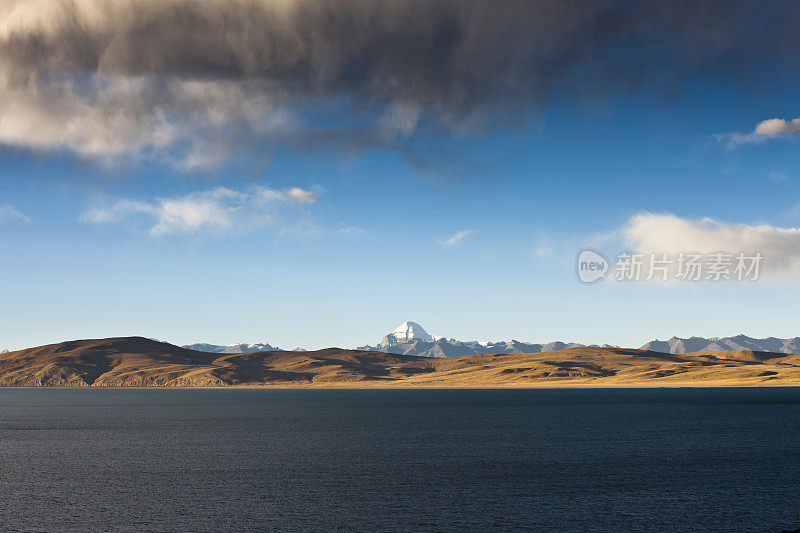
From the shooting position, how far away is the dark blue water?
4062 cm

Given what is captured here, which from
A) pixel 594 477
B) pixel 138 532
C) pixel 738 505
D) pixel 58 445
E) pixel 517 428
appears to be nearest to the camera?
pixel 138 532

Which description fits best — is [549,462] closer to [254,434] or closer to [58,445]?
[254,434]

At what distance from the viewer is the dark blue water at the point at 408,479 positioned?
1599 inches

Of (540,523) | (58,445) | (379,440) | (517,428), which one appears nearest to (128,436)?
(58,445)

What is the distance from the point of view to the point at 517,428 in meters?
106

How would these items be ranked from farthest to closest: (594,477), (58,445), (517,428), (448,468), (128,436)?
1. (517,428)
2. (128,436)
3. (58,445)
4. (448,468)
5. (594,477)

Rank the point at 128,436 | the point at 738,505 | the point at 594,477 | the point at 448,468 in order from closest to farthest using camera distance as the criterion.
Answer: the point at 738,505, the point at 594,477, the point at 448,468, the point at 128,436

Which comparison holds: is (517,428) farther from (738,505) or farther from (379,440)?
(738,505)

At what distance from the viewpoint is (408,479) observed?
55562 mm

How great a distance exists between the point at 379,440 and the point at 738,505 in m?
50.8

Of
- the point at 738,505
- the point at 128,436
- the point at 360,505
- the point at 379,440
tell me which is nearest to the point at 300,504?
the point at 360,505

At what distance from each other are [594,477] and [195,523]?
30086 mm

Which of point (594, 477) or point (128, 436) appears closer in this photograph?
point (594, 477)

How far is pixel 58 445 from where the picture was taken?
85.9 metres
